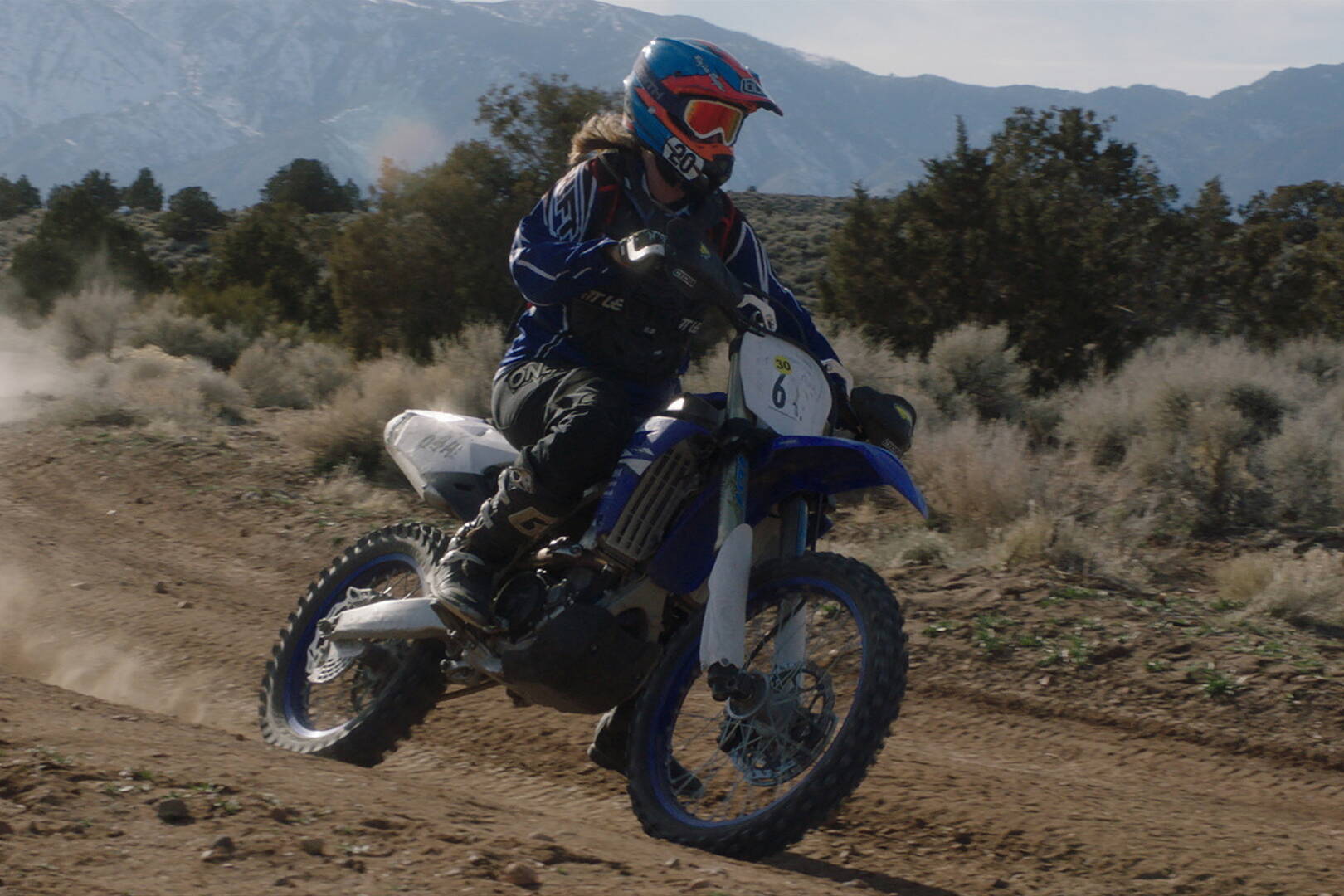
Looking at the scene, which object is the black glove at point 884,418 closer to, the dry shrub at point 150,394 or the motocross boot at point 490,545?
the motocross boot at point 490,545

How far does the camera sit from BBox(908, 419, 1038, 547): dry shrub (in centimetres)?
873

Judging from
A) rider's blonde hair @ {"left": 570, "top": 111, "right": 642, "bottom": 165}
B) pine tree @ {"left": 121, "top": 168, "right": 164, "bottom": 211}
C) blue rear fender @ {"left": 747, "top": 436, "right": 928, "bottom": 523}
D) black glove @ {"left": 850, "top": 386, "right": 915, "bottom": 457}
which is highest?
pine tree @ {"left": 121, "top": 168, "right": 164, "bottom": 211}

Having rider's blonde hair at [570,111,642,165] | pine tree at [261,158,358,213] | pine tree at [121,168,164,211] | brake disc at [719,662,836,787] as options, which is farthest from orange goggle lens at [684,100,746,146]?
pine tree at [121,168,164,211]

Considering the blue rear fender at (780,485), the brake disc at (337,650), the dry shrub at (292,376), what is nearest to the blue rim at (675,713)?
the blue rear fender at (780,485)

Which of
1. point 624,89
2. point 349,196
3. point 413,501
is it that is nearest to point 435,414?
point 624,89

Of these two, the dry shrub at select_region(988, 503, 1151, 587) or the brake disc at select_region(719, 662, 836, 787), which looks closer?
the brake disc at select_region(719, 662, 836, 787)

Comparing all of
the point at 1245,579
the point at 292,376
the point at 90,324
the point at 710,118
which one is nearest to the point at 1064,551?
the point at 1245,579

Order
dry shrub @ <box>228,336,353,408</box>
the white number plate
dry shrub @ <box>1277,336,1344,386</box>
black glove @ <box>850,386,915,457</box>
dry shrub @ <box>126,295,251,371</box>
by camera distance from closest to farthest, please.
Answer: the white number plate → black glove @ <box>850,386,915,457</box> → dry shrub @ <box>1277,336,1344,386</box> → dry shrub @ <box>228,336,353,408</box> → dry shrub @ <box>126,295,251,371</box>

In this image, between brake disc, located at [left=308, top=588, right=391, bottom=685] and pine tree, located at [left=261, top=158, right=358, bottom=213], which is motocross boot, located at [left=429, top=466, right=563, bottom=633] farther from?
pine tree, located at [left=261, top=158, right=358, bottom=213]

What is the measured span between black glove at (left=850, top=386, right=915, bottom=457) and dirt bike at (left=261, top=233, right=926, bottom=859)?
0.36 feet

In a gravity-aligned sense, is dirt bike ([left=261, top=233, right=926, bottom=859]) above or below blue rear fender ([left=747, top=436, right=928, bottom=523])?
below

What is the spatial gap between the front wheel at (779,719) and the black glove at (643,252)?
89cm

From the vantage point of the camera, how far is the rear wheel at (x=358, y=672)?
15.3ft

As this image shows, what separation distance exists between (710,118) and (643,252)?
591 mm
